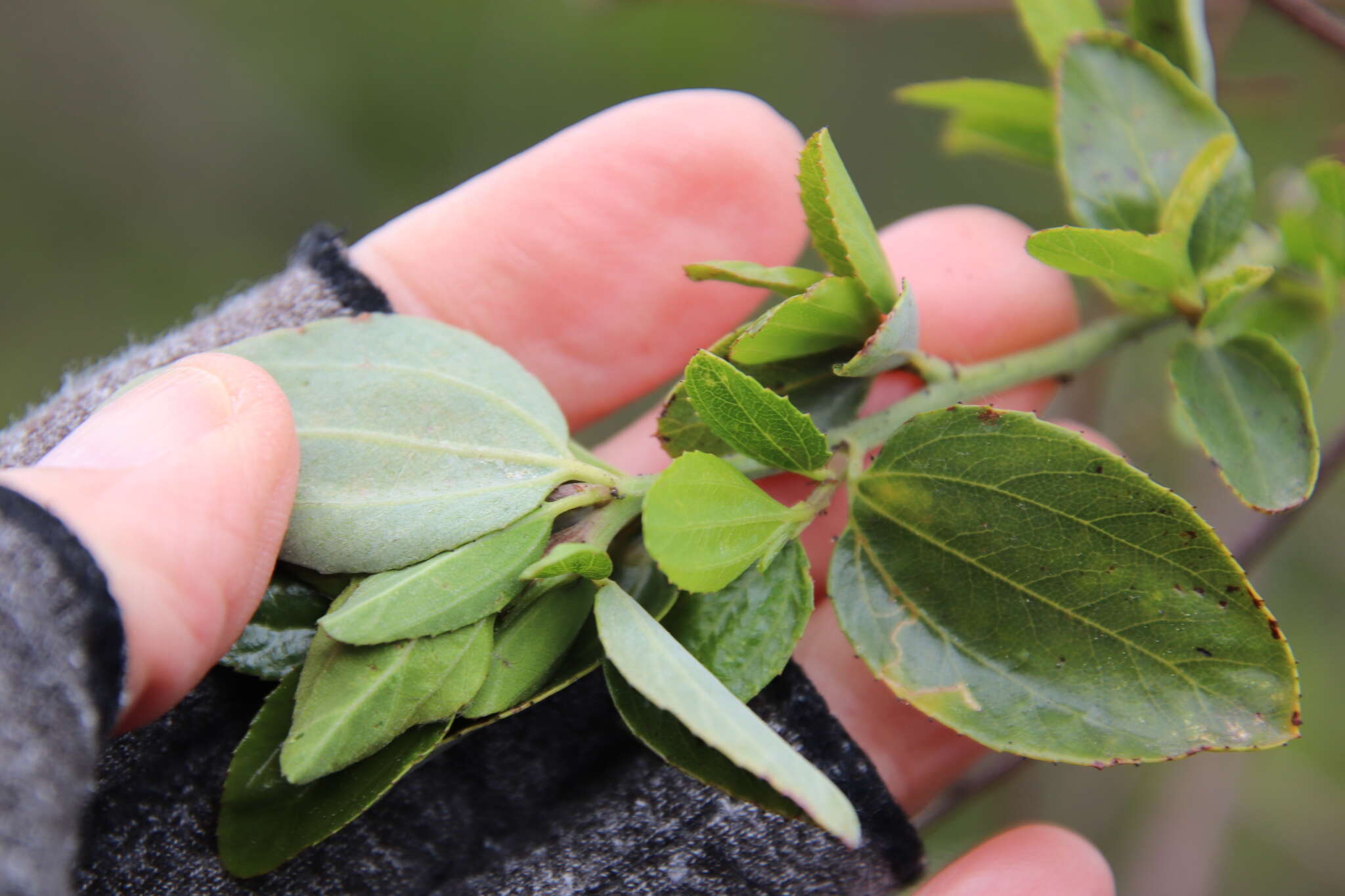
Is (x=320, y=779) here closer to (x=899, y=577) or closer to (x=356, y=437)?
(x=356, y=437)

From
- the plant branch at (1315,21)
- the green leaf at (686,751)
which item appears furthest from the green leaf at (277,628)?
the plant branch at (1315,21)

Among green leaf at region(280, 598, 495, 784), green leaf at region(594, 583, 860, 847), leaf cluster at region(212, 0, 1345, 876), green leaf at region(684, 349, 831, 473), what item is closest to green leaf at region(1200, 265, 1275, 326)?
leaf cluster at region(212, 0, 1345, 876)

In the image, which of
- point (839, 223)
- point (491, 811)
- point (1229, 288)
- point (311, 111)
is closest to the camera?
point (839, 223)

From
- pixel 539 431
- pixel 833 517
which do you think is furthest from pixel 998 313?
pixel 539 431

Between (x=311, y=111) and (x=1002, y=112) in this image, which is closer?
(x=1002, y=112)

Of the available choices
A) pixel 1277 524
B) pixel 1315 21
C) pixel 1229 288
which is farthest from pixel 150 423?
pixel 1315 21

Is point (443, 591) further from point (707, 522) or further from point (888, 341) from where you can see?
point (888, 341)

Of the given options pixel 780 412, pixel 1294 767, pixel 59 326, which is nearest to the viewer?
pixel 780 412
